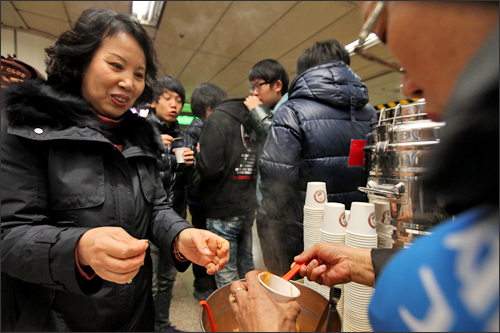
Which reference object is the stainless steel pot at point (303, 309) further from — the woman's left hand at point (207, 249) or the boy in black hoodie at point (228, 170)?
the boy in black hoodie at point (228, 170)

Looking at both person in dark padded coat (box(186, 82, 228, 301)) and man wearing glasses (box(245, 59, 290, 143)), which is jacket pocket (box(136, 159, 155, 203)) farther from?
person in dark padded coat (box(186, 82, 228, 301))

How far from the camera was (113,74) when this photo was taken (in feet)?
3.42

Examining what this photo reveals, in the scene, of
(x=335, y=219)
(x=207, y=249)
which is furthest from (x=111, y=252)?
(x=335, y=219)

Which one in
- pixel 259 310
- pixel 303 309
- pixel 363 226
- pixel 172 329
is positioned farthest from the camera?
pixel 172 329

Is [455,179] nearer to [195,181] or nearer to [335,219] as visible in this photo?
[335,219]

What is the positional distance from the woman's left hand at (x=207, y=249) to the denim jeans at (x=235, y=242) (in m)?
1.24

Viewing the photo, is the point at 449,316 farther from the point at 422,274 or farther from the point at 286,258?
Answer: the point at 286,258

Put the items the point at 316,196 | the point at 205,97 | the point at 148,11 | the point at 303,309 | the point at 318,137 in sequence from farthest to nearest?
the point at 148,11, the point at 205,97, the point at 318,137, the point at 316,196, the point at 303,309

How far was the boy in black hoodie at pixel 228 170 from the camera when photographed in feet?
7.00

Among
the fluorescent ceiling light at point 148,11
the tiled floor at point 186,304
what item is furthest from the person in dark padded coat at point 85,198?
the fluorescent ceiling light at point 148,11

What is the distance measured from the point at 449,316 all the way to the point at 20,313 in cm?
143

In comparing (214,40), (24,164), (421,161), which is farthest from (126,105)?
(214,40)

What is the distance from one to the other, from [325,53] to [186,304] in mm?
2963

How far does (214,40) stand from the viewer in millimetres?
4012
